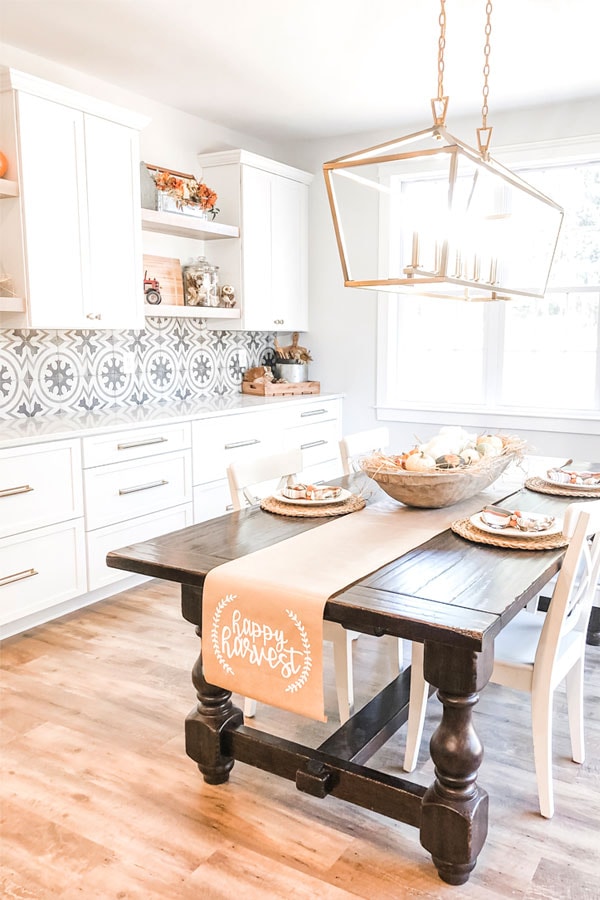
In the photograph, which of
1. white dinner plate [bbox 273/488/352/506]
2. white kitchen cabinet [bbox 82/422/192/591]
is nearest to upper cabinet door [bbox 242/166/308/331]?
white kitchen cabinet [bbox 82/422/192/591]

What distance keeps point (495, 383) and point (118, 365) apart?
94.1 inches

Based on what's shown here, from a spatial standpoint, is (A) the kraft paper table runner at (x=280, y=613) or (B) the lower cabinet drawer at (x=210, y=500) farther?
(B) the lower cabinet drawer at (x=210, y=500)

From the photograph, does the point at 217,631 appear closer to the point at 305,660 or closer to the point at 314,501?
the point at 305,660

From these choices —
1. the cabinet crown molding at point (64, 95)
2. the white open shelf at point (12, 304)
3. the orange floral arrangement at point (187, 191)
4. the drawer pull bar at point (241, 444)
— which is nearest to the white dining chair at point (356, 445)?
the drawer pull bar at point (241, 444)

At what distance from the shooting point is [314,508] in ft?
7.86

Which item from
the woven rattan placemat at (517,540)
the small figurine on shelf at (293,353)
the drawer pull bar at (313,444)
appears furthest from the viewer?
the small figurine on shelf at (293,353)

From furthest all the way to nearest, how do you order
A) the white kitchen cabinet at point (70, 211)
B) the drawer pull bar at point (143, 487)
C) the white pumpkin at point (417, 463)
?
the drawer pull bar at point (143, 487) → the white kitchen cabinet at point (70, 211) → the white pumpkin at point (417, 463)

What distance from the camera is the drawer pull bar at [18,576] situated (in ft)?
10.0

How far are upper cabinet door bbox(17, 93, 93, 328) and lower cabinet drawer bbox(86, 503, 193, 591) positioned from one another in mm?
991

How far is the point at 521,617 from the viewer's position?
7.48 ft

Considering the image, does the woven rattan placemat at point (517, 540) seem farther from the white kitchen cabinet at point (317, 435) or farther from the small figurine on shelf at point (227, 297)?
the small figurine on shelf at point (227, 297)

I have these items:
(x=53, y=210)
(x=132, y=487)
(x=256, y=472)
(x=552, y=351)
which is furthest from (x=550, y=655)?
(x=552, y=351)

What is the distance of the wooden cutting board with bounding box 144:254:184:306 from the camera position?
Result: 14.1 ft

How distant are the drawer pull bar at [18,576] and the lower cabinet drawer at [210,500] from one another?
1.02 meters
